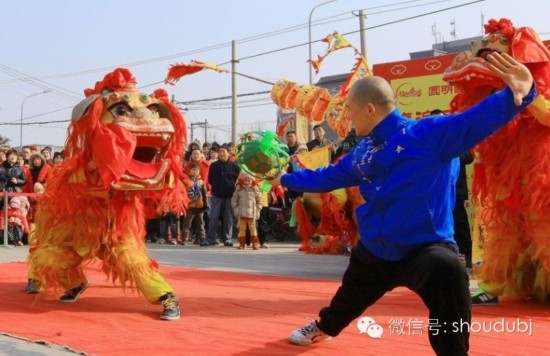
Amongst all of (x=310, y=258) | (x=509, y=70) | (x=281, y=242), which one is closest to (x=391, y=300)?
(x=509, y=70)

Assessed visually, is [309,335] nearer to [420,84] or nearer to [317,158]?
[317,158]

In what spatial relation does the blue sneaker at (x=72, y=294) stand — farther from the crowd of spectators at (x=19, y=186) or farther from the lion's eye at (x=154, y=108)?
the crowd of spectators at (x=19, y=186)

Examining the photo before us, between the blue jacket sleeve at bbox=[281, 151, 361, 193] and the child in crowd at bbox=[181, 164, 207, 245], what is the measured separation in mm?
6888

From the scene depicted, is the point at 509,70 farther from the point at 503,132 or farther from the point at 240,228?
the point at 240,228

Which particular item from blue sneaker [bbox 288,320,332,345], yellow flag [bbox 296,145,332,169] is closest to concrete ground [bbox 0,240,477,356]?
yellow flag [bbox 296,145,332,169]

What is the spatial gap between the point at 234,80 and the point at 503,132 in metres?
16.8

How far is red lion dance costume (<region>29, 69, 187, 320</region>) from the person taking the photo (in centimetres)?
436

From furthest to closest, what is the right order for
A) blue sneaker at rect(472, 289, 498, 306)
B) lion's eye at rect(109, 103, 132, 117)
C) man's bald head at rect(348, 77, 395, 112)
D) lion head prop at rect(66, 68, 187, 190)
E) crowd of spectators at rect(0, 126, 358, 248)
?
crowd of spectators at rect(0, 126, 358, 248) → blue sneaker at rect(472, 289, 498, 306) → lion's eye at rect(109, 103, 132, 117) → lion head prop at rect(66, 68, 187, 190) → man's bald head at rect(348, 77, 395, 112)

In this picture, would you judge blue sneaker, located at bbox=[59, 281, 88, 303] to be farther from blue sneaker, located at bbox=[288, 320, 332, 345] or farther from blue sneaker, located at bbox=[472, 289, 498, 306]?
blue sneaker, located at bbox=[472, 289, 498, 306]

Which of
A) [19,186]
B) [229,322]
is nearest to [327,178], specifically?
[229,322]

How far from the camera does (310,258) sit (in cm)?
841

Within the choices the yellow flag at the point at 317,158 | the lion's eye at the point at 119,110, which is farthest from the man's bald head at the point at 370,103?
the yellow flag at the point at 317,158

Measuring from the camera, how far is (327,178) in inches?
131

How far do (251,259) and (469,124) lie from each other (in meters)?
5.78
